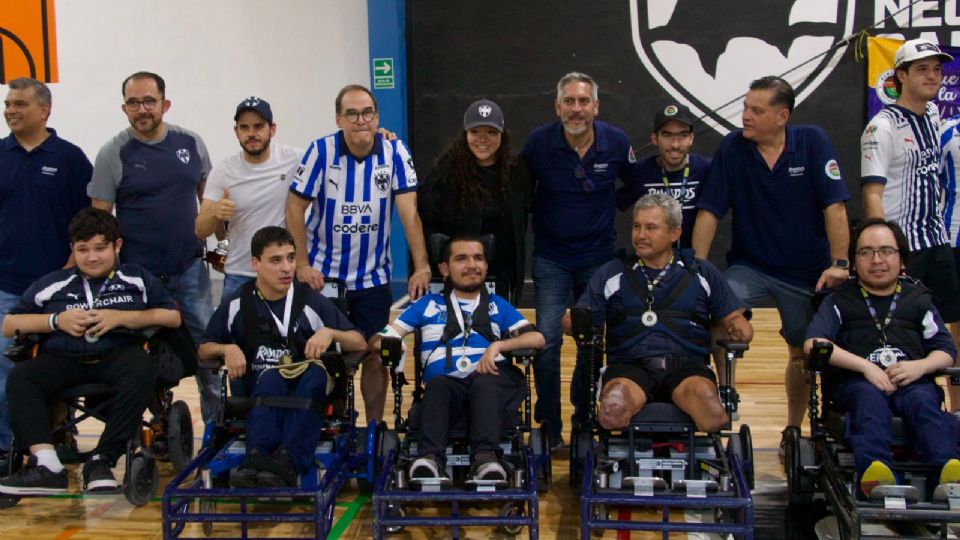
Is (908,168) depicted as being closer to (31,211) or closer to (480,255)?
(480,255)

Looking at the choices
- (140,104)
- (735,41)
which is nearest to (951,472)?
(140,104)

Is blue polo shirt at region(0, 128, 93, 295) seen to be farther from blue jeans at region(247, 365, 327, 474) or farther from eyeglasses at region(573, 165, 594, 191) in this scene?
eyeglasses at region(573, 165, 594, 191)

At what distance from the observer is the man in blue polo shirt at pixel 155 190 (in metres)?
4.61

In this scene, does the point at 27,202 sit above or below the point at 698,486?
above

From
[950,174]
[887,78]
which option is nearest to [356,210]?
[950,174]

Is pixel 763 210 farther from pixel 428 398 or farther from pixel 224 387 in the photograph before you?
pixel 224 387

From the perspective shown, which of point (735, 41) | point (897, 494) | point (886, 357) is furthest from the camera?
point (735, 41)

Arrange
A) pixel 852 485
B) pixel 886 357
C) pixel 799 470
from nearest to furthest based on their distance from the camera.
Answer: pixel 852 485, pixel 886 357, pixel 799 470

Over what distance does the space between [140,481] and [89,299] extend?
0.80m

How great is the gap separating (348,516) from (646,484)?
4.05 feet

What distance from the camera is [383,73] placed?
924 cm

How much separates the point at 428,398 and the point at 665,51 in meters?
6.30

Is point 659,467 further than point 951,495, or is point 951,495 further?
point 659,467

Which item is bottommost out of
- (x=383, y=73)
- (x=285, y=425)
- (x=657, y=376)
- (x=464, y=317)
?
(x=285, y=425)
